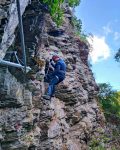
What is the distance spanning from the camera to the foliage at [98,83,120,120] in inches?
1012

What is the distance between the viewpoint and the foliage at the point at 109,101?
84.3 ft

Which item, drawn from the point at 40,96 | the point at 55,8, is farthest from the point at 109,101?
the point at 40,96

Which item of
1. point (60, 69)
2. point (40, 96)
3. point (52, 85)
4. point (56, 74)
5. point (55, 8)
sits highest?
point (55, 8)

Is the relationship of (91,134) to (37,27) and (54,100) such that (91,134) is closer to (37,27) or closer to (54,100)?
(54,100)

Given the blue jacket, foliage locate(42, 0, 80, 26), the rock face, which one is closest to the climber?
the blue jacket

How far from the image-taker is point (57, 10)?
62.9 feet

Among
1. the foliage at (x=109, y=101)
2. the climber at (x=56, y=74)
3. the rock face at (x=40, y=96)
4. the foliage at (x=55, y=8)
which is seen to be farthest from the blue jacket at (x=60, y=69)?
the foliage at (x=109, y=101)

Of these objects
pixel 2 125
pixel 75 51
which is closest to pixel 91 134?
pixel 75 51

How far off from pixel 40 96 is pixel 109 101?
1303cm

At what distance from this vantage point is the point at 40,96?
47.6 ft

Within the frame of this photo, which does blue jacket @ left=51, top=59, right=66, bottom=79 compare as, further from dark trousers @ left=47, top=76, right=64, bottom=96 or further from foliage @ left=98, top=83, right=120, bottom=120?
foliage @ left=98, top=83, right=120, bottom=120

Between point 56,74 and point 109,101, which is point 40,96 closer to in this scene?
point 56,74

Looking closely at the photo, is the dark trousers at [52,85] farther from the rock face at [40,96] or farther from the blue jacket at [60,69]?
the rock face at [40,96]

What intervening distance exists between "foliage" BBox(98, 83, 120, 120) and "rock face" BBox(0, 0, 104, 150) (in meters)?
3.71
